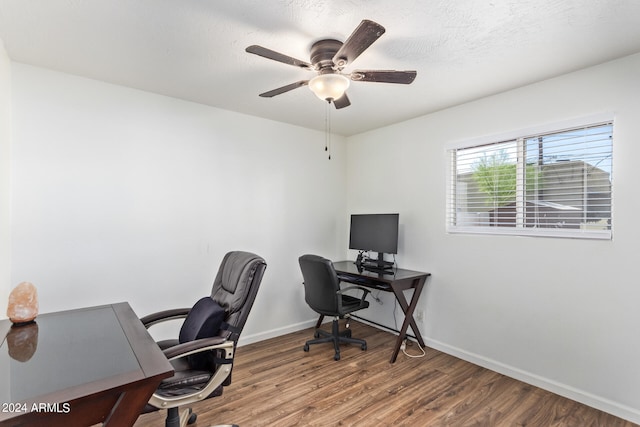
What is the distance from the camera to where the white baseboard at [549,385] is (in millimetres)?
2088

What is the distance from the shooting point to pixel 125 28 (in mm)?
1795

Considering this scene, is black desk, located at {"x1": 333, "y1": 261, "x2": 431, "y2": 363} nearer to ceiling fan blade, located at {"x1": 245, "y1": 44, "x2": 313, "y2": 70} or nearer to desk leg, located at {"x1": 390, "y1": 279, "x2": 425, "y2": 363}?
desk leg, located at {"x1": 390, "y1": 279, "x2": 425, "y2": 363}

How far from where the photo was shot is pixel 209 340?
164cm

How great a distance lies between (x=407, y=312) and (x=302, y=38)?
248 centimetres

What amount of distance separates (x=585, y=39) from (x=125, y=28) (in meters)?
2.67

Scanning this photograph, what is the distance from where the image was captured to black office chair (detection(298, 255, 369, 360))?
291 cm

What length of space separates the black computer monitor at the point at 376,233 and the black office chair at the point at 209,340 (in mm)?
1753

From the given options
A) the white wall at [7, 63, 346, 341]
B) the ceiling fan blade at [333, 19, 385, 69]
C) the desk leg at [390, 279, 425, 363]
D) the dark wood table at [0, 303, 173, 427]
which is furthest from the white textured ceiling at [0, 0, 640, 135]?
the desk leg at [390, 279, 425, 363]

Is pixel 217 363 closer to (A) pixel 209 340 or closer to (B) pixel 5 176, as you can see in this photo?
(A) pixel 209 340

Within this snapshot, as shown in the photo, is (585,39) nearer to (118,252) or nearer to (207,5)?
(207,5)

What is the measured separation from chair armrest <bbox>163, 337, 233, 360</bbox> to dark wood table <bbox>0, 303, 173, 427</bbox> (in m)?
0.16

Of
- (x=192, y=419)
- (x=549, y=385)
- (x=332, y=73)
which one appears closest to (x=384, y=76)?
(x=332, y=73)

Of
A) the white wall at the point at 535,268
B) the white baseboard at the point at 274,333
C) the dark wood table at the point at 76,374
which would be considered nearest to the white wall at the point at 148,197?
the white baseboard at the point at 274,333

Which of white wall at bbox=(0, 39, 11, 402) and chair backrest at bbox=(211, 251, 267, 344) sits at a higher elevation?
white wall at bbox=(0, 39, 11, 402)
